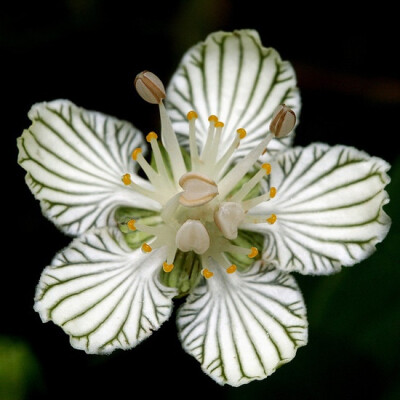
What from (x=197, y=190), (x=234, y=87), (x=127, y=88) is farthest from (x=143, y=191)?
(x=127, y=88)

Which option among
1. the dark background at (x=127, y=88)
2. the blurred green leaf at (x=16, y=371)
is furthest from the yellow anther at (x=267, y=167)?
the blurred green leaf at (x=16, y=371)

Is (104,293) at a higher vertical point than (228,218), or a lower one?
lower

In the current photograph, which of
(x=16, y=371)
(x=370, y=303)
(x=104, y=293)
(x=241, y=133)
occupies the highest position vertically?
(x=241, y=133)

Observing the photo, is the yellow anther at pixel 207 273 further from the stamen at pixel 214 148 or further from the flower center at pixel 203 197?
the stamen at pixel 214 148

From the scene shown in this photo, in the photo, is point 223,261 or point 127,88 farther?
point 127,88

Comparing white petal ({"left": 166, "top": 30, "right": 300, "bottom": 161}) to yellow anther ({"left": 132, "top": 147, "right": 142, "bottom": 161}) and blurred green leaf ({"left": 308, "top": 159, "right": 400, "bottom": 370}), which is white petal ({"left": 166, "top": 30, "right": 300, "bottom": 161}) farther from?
blurred green leaf ({"left": 308, "top": 159, "right": 400, "bottom": 370})

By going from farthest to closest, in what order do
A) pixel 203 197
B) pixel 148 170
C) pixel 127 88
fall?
pixel 127 88 → pixel 148 170 → pixel 203 197

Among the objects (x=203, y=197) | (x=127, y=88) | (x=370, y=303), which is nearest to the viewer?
(x=203, y=197)

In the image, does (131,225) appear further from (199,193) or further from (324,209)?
(324,209)
